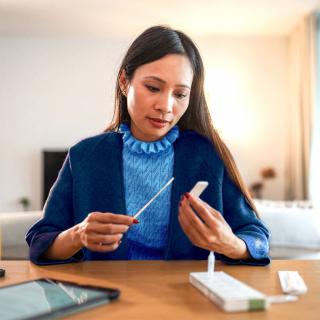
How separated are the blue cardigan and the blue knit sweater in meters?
0.03

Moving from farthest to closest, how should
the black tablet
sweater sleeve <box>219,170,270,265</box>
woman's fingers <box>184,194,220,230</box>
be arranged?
1. sweater sleeve <box>219,170,270,265</box>
2. woman's fingers <box>184,194,220,230</box>
3. the black tablet

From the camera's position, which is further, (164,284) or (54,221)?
(54,221)

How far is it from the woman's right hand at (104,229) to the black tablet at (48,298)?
0.11 metres

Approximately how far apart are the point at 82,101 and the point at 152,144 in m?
4.73

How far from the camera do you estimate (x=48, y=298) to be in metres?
0.73

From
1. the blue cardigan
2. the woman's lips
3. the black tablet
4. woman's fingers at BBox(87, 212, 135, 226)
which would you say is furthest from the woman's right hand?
the woman's lips

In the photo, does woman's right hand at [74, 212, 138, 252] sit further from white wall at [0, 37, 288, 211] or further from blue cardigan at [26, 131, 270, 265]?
white wall at [0, 37, 288, 211]

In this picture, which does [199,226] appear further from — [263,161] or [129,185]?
[263,161]

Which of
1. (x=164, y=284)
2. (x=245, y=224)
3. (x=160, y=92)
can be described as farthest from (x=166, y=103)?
(x=164, y=284)

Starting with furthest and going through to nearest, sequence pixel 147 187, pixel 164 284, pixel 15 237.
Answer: pixel 15 237 → pixel 147 187 → pixel 164 284

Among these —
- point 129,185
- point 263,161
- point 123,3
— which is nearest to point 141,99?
point 129,185

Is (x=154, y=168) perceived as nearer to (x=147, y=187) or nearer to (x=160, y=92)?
(x=147, y=187)

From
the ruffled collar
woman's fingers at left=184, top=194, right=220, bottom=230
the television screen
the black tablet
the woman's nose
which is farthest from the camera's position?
the television screen

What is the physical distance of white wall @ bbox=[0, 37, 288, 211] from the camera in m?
5.83
